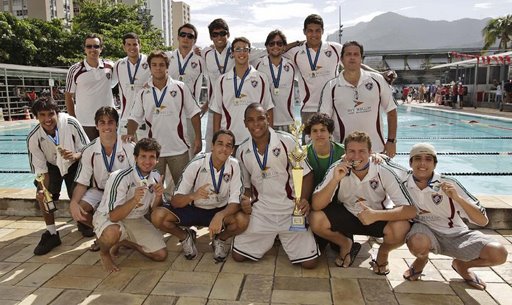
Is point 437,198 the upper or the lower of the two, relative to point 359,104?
lower

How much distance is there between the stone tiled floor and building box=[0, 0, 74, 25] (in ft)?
222

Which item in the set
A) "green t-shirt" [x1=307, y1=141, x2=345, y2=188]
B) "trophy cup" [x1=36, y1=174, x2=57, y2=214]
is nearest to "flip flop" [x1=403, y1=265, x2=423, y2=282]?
"green t-shirt" [x1=307, y1=141, x2=345, y2=188]

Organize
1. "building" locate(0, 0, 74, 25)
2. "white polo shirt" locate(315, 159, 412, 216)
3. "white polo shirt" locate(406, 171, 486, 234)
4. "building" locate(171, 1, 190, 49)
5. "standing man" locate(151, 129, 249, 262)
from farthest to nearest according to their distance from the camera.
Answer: "building" locate(171, 1, 190, 49), "building" locate(0, 0, 74, 25), "standing man" locate(151, 129, 249, 262), "white polo shirt" locate(315, 159, 412, 216), "white polo shirt" locate(406, 171, 486, 234)

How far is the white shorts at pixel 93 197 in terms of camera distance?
3740 millimetres

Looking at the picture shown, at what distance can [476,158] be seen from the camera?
31.6ft

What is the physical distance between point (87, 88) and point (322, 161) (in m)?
2.90

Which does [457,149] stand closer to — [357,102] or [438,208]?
[357,102]

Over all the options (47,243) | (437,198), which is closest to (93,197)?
(47,243)

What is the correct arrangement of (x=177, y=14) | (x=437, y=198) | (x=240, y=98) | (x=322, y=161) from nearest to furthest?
(x=437, y=198) < (x=322, y=161) < (x=240, y=98) < (x=177, y=14)

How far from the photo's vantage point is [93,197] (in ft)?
12.4

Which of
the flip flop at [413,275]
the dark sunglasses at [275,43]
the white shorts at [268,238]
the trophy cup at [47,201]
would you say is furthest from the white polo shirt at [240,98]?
the flip flop at [413,275]

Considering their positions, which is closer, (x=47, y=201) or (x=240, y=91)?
(x=47, y=201)

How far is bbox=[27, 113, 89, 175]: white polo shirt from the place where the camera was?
4000 mm

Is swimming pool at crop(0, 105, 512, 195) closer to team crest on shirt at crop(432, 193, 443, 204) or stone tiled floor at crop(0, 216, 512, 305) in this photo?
stone tiled floor at crop(0, 216, 512, 305)
